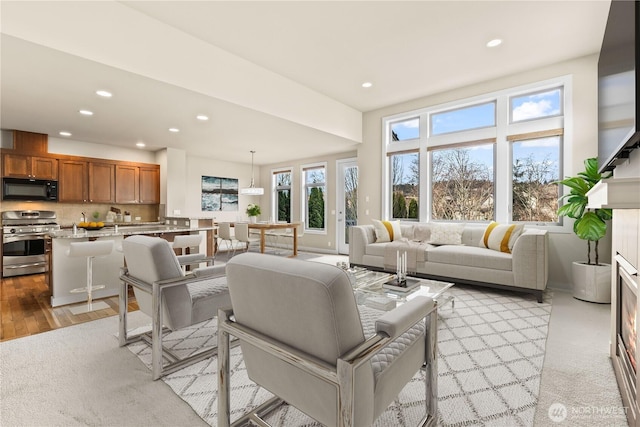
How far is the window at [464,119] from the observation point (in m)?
4.73

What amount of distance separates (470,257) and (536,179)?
5.56 ft

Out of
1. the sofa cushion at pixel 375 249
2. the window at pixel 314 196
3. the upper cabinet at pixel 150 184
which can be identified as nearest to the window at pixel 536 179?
the sofa cushion at pixel 375 249

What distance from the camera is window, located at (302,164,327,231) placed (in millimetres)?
7590

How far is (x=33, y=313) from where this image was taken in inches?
118

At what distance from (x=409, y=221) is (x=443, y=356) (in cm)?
A: 354

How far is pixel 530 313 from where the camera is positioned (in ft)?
9.89

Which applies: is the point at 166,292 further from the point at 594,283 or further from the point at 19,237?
the point at 19,237

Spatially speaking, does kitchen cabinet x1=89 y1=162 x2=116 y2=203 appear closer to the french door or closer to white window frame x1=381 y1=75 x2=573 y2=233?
the french door

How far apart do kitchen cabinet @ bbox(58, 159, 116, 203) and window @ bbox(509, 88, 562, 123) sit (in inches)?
293

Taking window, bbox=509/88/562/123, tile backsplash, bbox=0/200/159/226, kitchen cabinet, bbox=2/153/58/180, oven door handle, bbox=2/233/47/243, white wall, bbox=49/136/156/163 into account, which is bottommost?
oven door handle, bbox=2/233/47/243

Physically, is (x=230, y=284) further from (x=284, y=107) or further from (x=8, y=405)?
(x=284, y=107)

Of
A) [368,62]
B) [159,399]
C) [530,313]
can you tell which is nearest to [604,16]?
[368,62]

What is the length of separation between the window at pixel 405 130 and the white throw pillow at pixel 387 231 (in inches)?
70.0

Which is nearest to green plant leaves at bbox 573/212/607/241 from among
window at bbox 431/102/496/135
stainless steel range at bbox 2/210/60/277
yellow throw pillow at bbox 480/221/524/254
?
yellow throw pillow at bbox 480/221/524/254
